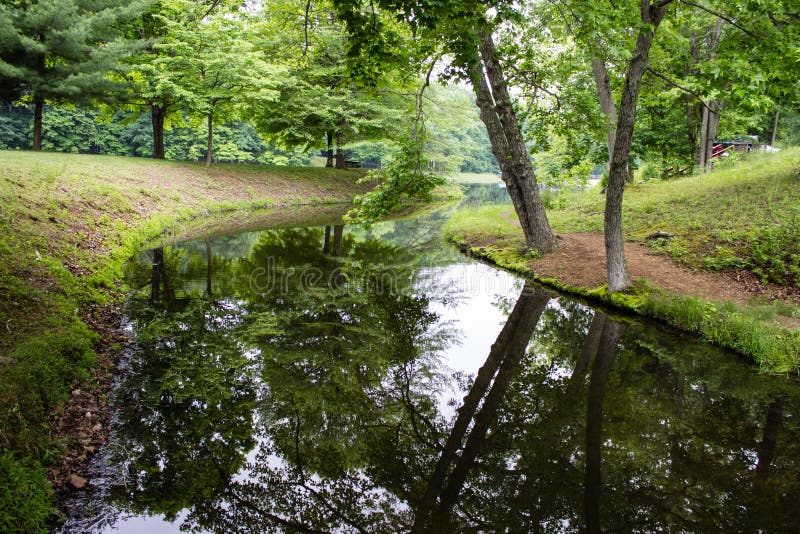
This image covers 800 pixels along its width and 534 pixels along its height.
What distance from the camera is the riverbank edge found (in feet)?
20.9

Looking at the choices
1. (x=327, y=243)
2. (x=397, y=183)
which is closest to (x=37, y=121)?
(x=327, y=243)

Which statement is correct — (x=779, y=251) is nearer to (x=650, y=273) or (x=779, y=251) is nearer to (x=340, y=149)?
(x=650, y=273)

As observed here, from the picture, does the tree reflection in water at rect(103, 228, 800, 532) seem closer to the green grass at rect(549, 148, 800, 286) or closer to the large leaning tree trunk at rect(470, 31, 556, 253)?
the green grass at rect(549, 148, 800, 286)

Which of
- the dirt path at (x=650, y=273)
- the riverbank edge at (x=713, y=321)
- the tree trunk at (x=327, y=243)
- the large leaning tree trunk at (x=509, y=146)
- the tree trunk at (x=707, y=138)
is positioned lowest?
the tree trunk at (x=327, y=243)

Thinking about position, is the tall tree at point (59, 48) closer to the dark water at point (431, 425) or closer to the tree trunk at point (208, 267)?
the tree trunk at point (208, 267)

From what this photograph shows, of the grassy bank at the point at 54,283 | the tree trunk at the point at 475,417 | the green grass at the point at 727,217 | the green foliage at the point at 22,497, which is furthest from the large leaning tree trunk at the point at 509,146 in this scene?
the green foliage at the point at 22,497

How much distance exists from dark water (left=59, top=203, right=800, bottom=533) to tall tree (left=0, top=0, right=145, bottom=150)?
49.4 feet

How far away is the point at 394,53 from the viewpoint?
23.0 ft

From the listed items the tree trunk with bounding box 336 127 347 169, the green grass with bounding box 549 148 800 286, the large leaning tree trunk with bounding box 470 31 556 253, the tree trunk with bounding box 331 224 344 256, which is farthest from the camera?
the tree trunk with bounding box 336 127 347 169

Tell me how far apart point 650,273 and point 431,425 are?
21.7 feet

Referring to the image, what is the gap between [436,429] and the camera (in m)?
5.06

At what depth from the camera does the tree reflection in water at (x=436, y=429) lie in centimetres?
383

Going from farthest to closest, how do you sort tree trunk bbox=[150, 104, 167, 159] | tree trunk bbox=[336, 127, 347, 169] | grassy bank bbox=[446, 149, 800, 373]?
1. tree trunk bbox=[336, 127, 347, 169]
2. tree trunk bbox=[150, 104, 167, 159]
3. grassy bank bbox=[446, 149, 800, 373]

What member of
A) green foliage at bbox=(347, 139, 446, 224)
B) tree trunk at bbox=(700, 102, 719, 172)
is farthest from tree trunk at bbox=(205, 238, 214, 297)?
tree trunk at bbox=(700, 102, 719, 172)
